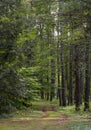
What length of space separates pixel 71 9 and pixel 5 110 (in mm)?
10674

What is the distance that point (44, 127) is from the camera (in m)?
13.5

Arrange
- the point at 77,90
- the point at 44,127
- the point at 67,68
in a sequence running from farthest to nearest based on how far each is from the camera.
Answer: the point at 67,68, the point at 77,90, the point at 44,127

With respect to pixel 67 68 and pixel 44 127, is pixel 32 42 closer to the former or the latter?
pixel 44 127

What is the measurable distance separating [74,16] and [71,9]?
0.50m

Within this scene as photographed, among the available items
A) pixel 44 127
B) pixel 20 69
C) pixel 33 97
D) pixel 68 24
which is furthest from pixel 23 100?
pixel 68 24

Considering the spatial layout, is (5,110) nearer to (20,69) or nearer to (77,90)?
(20,69)

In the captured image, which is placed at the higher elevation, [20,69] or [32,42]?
[32,42]

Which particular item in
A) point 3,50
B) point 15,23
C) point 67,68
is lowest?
point 67,68

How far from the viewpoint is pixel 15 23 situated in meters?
18.5

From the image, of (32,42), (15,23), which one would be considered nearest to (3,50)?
(15,23)

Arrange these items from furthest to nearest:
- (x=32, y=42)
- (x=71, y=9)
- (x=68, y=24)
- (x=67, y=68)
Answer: (x=67, y=68) → (x=32, y=42) → (x=68, y=24) → (x=71, y=9)

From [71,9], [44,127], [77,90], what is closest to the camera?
[71,9]

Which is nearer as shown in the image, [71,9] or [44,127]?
[71,9]

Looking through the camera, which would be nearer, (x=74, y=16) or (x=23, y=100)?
(x=74, y=16)
